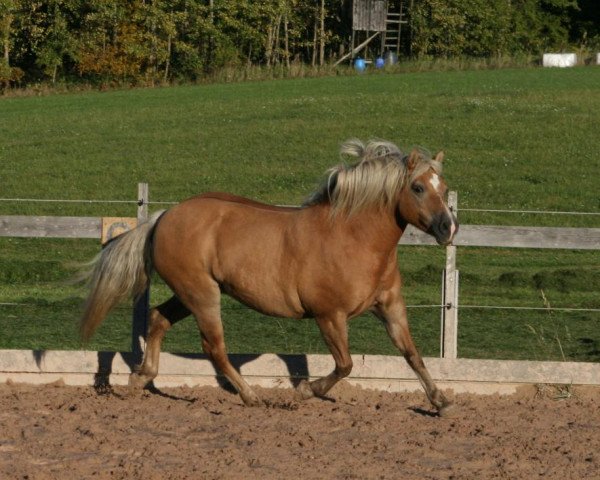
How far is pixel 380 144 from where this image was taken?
8016mm

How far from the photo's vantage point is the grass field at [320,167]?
12.6 m

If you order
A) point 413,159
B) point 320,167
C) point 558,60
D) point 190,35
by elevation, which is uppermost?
point 413,159

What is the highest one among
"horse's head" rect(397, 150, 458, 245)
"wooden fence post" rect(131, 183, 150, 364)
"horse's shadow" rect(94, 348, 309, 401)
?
"horse's head" rect(397, 150, 458, 245)

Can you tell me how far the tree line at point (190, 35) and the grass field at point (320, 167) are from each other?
381 centimetres

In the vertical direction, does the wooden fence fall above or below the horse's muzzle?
below

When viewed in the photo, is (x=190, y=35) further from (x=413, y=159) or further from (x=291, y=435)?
(x=291, y=435)

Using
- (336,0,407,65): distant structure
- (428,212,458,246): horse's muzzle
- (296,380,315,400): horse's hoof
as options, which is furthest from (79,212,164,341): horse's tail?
(336,0,407,65): distant structure

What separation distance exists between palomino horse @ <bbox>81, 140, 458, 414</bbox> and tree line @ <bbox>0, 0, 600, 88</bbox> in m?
37.7

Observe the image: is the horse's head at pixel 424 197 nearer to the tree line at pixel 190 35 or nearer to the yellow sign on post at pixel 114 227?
the yellow sign on post at pixel 114 227

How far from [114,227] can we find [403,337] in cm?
252

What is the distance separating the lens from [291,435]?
724 cm

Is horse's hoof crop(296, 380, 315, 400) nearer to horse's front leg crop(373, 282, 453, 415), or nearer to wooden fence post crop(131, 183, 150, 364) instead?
horse's front leg crop(373, 282, 453, 415)

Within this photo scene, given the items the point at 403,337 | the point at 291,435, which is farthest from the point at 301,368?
the point at 291,435

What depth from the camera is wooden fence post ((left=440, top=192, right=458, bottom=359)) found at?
905 centimetres
